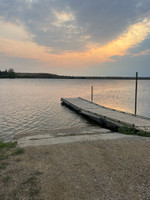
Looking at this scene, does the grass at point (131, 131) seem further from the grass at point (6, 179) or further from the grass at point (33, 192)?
the grass at point (6, 179)

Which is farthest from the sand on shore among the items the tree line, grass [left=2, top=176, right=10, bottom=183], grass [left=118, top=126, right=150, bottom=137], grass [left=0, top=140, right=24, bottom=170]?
the tree line

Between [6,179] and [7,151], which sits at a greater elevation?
[6,179]

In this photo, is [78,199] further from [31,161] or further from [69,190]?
[31,161]

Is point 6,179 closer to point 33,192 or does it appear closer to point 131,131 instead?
point 33,192

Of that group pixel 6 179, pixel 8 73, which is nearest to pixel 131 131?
pixel 6 179

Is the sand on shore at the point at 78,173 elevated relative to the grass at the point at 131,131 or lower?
elevated

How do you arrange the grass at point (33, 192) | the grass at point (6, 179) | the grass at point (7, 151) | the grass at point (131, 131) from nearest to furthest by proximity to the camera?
the grass at point (33, 192) → the grass at point (6, 179) → the grass at point (7, 151) → the grass at point (131, 131)

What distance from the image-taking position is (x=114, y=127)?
41.5 feet

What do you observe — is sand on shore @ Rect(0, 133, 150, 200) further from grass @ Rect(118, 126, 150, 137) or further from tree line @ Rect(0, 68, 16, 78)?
tree line @ Rect(0, 68, 16, 78)

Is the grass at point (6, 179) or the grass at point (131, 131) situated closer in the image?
the grass at point (6, 179)

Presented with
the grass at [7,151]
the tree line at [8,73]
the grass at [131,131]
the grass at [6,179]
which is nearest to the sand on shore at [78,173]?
the grass at [6,179]

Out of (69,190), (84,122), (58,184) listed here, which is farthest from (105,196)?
(84,122)

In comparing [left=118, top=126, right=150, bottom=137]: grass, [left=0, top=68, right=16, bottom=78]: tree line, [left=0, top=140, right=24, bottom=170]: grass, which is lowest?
[left=118, top=126, right=150, bottom=137]: grass

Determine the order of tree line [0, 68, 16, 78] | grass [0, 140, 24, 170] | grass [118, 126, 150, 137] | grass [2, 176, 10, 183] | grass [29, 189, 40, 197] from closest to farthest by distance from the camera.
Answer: grass [29, 189, 40, 197], grass [2, 176, 10, 183], grass [0, 140, 24, 170], grass [118, 126, 150, 137], tree line [0, 68, 16, 78]
